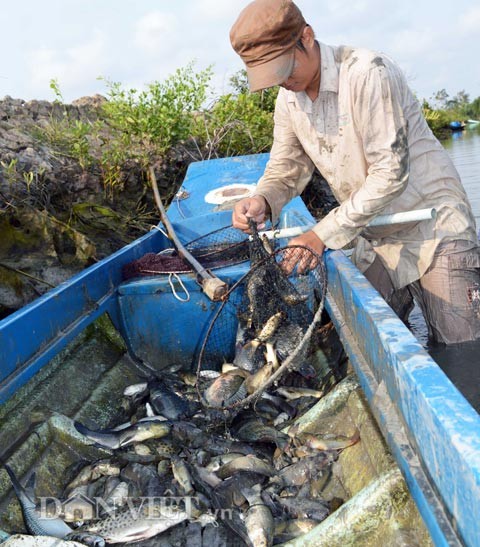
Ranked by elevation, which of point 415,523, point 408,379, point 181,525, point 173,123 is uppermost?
point 173,123

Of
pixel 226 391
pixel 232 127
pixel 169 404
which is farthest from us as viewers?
pixel 232 127

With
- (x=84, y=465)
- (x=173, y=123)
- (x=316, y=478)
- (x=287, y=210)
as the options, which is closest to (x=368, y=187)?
(x=316, y=478)

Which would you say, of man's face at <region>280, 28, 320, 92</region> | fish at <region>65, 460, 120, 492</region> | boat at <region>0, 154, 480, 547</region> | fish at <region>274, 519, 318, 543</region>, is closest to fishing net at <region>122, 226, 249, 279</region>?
boat at <region>0, 154, 480, 547</region>

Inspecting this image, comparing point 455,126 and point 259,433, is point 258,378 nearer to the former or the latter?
point 259,433

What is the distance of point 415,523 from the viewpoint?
6.69 ft

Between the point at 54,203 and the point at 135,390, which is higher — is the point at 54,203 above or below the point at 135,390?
above

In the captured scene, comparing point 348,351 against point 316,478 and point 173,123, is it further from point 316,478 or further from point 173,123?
point 173,123

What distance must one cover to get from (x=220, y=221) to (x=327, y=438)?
3.48 metres

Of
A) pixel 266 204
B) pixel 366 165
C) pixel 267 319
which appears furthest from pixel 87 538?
pixel 366 165

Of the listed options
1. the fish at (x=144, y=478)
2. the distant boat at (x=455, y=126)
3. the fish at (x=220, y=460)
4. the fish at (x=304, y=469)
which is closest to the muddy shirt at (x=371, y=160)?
the fish at (x=304, y=469)

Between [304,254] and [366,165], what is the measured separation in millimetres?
640

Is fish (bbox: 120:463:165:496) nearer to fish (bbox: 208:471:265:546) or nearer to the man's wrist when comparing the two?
fish (bbox: 208:471:265:546)

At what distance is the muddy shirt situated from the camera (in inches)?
115

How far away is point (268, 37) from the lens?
278cm
